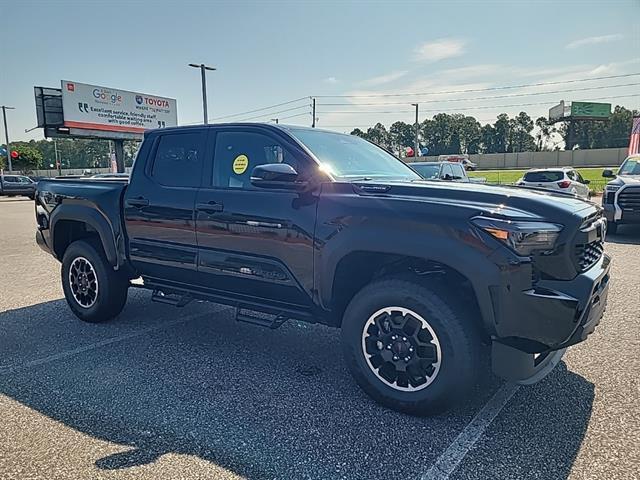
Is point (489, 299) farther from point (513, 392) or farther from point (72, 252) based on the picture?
point (72, 252)

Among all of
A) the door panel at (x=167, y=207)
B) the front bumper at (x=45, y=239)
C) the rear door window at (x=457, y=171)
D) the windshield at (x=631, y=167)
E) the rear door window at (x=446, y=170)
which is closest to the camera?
the door panel at (x=167, y=207)

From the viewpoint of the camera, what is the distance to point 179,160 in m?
4.43

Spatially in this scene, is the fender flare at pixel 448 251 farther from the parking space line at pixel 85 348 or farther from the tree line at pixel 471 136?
the tree line at pixel 471 136

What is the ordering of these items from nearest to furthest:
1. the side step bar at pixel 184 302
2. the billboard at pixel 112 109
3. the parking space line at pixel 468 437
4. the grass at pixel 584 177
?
the parking space line at pixel 468 437
the side step bar at pixel 184 302
the grass at pixel 584 177
the billboard at pixel 112 109

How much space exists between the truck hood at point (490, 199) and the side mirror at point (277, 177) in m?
0.43

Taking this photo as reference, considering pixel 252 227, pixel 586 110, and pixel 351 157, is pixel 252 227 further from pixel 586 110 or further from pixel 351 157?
pixel 586 110

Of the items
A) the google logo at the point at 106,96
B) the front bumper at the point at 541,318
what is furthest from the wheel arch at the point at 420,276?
the google logo at the point at 106,96

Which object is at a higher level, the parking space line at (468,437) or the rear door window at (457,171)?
the rear door window at (457,171)

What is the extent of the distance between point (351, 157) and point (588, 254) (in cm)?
195

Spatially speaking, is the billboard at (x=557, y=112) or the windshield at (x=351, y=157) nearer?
the windshield at (x=351, y=157)

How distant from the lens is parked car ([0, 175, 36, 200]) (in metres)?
31.7

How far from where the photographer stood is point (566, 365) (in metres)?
3.87

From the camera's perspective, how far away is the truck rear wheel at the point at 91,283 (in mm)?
4887

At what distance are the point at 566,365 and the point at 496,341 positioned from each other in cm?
140
